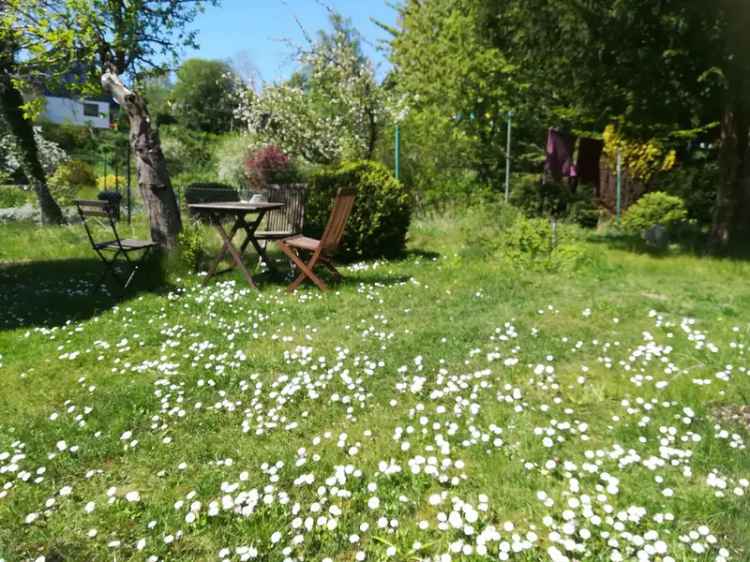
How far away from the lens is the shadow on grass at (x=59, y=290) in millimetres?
5270

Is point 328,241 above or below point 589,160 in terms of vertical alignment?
below

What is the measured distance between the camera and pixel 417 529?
2.15 meters

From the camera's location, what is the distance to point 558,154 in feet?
36.6

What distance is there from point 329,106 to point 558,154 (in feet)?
20.0

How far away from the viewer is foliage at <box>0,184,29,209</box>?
15.3 meters

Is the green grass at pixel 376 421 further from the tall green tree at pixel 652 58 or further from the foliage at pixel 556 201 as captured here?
the foliage at pixel 556 201

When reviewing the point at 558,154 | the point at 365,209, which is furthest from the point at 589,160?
the point at 365,209

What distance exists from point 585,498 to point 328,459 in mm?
1198

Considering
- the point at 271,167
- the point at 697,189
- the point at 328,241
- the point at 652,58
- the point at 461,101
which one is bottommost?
the point at 328,241

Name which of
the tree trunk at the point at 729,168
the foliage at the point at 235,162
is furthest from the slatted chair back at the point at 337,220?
the foliage at the point at 235,162

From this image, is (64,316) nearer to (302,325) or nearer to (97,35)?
(302,325)

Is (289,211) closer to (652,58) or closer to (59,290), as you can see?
(59,290)

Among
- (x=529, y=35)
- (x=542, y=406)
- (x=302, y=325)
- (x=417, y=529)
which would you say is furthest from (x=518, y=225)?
(x=417, y=529)

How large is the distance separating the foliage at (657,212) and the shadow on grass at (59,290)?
835cm
